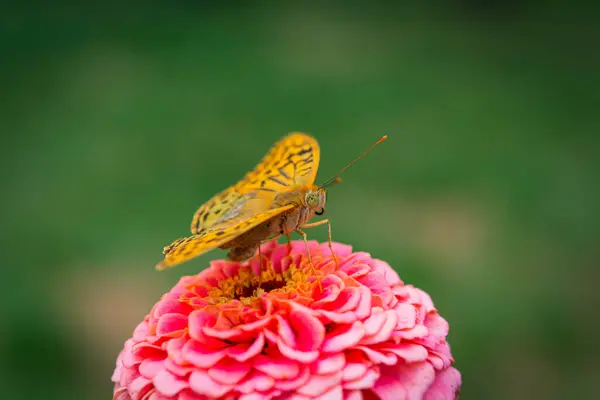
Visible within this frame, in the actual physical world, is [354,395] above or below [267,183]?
below

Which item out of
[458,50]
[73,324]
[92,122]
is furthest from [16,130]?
[458,50]

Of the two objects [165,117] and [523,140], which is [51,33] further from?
[523,140]

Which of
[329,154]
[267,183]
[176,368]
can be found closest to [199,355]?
[176,368]

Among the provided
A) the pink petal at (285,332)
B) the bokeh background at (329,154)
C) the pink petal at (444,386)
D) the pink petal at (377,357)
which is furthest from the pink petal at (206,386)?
the bokeh background at (329,154)

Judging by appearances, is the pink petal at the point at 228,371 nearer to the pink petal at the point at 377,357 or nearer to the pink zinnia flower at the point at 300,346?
the pink zinnia flower at the point at 300,346

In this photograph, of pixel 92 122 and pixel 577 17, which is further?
pixel 577 17

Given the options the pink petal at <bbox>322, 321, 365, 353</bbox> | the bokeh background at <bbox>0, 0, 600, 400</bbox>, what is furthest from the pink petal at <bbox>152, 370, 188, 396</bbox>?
the bokeh background at <bbox>0, 0, 600, 400</bbox>

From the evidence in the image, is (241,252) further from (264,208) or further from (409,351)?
(409,351)
